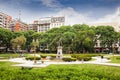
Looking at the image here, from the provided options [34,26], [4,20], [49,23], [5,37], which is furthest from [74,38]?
[34,26]

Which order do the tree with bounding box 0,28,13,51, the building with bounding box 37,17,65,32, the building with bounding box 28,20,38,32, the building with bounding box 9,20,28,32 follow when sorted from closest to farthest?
the tree with bounding box 0,28,13,51 < the building with bounding box 37,17,65,32 < the building with bounding box 9,20,28,32 < the building with bounding box 28,20,38,32

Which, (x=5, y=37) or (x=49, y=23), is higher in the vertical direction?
(x=49, y=23)

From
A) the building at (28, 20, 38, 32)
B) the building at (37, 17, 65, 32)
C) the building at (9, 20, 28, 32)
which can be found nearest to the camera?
the building at (37, 17, 65, 32)

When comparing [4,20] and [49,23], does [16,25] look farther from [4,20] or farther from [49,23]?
[49,23]

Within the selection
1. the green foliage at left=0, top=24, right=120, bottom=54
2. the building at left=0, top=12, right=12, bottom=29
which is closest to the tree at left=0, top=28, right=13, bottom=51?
the green foliage at left=0, top=24, right=120, bottom=54

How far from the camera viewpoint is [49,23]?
10425cm

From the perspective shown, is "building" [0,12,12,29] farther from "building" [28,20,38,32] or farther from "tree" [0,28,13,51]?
"tree" [0,28,13,51]

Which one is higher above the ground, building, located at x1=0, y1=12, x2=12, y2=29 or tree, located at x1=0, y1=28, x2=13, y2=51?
building, located at x1=0, y1=12, x2=12, y2=29

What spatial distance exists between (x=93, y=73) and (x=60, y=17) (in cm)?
9420

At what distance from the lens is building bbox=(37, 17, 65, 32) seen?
100m

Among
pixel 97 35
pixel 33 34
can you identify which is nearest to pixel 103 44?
pixel 97 35

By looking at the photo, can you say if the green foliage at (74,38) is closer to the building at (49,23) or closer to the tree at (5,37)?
the tree at (5,37)

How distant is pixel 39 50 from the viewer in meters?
74.2

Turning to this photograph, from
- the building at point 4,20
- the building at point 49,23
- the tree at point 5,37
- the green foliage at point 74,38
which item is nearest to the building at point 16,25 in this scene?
the building at point 4,20
